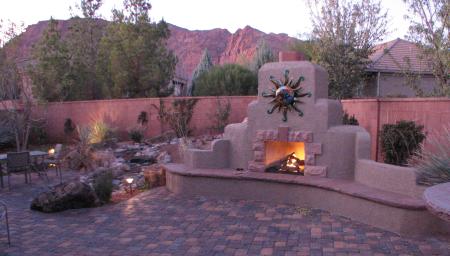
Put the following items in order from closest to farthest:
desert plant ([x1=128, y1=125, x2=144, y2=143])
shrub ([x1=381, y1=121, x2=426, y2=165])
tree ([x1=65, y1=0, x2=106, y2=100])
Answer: shrub ([x1=381, y1=121, x2=426, y2=165]), desert plant ([x1=128, y1=125, x2=144, y2=143]), tree ([x1=65, y1=0, x2=106, y2=100])

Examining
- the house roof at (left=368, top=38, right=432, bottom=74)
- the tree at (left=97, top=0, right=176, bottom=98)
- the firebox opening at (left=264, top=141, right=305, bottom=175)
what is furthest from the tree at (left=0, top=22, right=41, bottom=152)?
the house roof at (left=368, top=38, right=432, bottom=74)

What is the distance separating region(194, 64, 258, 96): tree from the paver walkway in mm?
11651

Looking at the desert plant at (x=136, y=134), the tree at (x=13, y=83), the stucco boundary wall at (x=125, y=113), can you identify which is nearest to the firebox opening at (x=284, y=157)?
the stucco boundary wall at (x=125, y=113)

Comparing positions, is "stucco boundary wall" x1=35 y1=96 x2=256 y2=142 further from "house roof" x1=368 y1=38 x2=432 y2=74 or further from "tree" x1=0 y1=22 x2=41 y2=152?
"house roof" x1=368 y1=38 x2=432 y2=74

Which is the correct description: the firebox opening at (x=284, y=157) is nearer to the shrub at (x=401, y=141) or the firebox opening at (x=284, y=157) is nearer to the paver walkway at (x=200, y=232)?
the paver walkway at (x=200, y=232)

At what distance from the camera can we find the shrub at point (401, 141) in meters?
8.02

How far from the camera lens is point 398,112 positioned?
31.5 feet

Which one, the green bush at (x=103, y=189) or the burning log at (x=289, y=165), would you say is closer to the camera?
the green bush at (x=103, y=189)

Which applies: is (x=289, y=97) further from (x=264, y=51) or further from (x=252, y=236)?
(x=264, y=51)

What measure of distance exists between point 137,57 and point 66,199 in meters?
13.2

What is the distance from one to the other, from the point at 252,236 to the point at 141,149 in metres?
9.73

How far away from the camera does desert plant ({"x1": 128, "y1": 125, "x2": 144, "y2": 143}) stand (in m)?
16.1

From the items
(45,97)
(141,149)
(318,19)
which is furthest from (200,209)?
(45,97)

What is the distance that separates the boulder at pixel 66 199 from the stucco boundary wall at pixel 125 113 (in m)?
9.02
